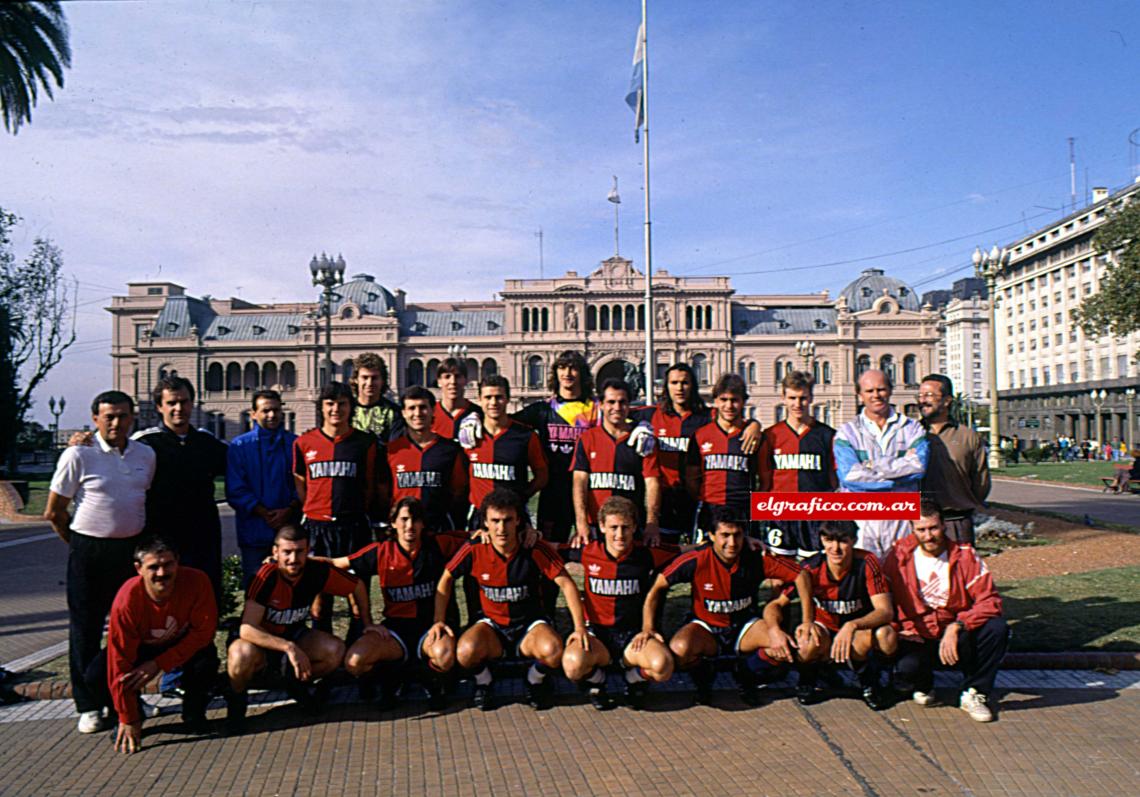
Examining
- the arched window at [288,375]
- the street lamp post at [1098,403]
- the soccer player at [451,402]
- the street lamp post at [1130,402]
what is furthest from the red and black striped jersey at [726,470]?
the arched window at [288,375]

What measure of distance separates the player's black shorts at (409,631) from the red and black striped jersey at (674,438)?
7.15ft

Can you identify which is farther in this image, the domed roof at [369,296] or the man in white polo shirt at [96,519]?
the domed roof at [369,296]

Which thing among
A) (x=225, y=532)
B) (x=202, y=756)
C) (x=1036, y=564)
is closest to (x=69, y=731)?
(x=202, y=756)

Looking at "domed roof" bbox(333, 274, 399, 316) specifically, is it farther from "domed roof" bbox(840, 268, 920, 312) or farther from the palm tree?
the palm tree

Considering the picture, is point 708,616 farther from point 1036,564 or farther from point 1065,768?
point 1036,564

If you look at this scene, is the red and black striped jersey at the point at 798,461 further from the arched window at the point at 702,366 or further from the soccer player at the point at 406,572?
the arched window at the point at 702,366

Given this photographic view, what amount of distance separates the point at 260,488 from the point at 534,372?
6110 centimetres

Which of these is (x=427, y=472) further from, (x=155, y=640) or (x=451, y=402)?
(x=155, y=640)

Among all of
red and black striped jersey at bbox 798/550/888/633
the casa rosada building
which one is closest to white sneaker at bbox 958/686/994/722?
red and black striped jersey at bbox 798/550/888/633

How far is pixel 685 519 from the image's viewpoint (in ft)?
21.6

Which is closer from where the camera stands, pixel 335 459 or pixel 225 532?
pixel 335 459

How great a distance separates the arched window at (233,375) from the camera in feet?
226

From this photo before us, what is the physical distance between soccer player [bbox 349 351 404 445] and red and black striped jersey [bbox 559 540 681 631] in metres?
1.97

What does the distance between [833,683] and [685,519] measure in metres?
1.76
